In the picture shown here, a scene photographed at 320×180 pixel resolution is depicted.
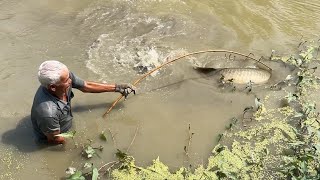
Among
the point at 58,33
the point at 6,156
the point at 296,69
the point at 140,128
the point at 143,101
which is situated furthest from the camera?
the point at 58,33

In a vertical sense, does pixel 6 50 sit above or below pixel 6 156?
above

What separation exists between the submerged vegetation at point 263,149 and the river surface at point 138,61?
0.45 feet

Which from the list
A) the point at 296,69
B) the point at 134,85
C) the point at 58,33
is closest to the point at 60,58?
the point at 58,33

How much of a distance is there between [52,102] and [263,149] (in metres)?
2.36

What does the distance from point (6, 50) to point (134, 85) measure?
1.98 meters

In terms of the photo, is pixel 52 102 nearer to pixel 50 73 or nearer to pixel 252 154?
pixel 50 73

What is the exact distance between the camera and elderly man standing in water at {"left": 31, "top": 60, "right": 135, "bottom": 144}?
3895 mm

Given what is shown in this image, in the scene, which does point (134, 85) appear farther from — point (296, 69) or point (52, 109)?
point (296, 69)

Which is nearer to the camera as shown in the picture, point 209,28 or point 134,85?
point 134,85

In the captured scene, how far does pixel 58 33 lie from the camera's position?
20.0 ft

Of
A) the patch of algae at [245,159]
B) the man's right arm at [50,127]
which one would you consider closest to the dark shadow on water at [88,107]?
the man's right arm at [50,127]

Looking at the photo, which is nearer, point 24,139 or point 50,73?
point 50,73

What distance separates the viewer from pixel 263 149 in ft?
14.7

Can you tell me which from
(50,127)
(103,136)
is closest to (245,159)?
(103,136)
